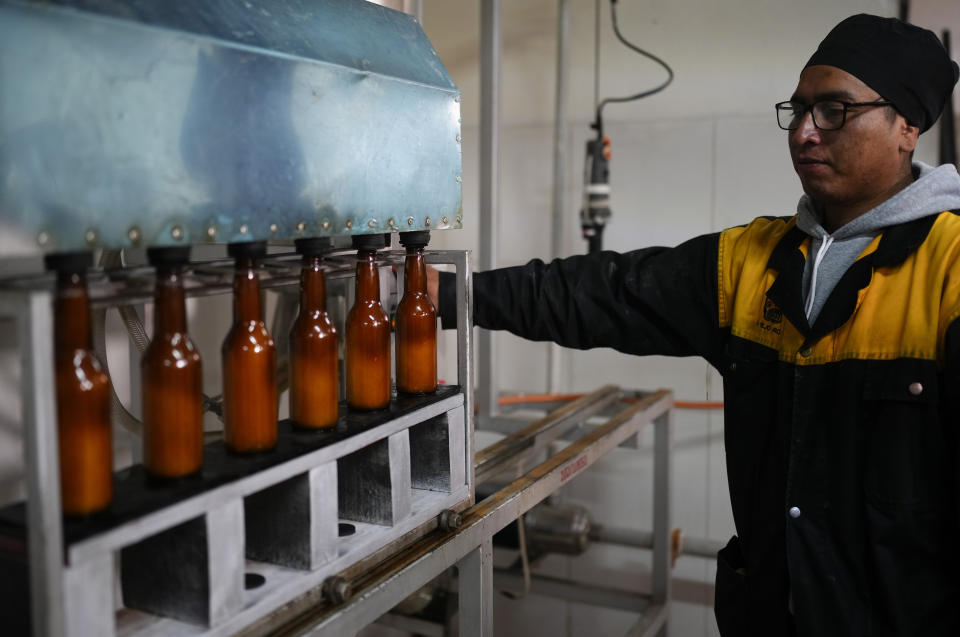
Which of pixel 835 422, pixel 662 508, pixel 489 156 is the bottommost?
pixel 662 508

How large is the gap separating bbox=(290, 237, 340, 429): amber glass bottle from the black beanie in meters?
0.84

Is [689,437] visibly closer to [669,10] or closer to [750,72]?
[750,72]

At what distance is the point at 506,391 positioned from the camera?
302 centimetres

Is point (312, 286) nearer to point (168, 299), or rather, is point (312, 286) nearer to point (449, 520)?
point (168, 299)

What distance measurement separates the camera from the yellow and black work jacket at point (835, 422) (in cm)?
111

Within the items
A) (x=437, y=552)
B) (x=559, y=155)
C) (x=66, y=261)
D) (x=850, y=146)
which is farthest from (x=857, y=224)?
(x=559, y=155)

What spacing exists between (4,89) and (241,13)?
11.4 inches

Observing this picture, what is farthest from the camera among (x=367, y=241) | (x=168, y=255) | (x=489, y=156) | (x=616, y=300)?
(x=489, y=156)

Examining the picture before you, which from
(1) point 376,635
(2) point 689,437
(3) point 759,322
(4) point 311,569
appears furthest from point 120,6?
(2) point 689,437

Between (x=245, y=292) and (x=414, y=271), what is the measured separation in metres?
0.29

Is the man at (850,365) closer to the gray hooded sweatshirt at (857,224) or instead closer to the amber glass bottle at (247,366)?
the gray hooded sweatshirt at (857,224)

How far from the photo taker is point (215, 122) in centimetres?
77

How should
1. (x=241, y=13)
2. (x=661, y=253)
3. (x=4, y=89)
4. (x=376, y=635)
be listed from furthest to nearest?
(x=376, y=635)
(x=661, y=253)
(x=241, y=13)
(x=4, y=89)

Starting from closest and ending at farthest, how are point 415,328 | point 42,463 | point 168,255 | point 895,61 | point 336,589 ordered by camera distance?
point 42,463
point 168,255
point 336,589
point 415,328
point 895,61
